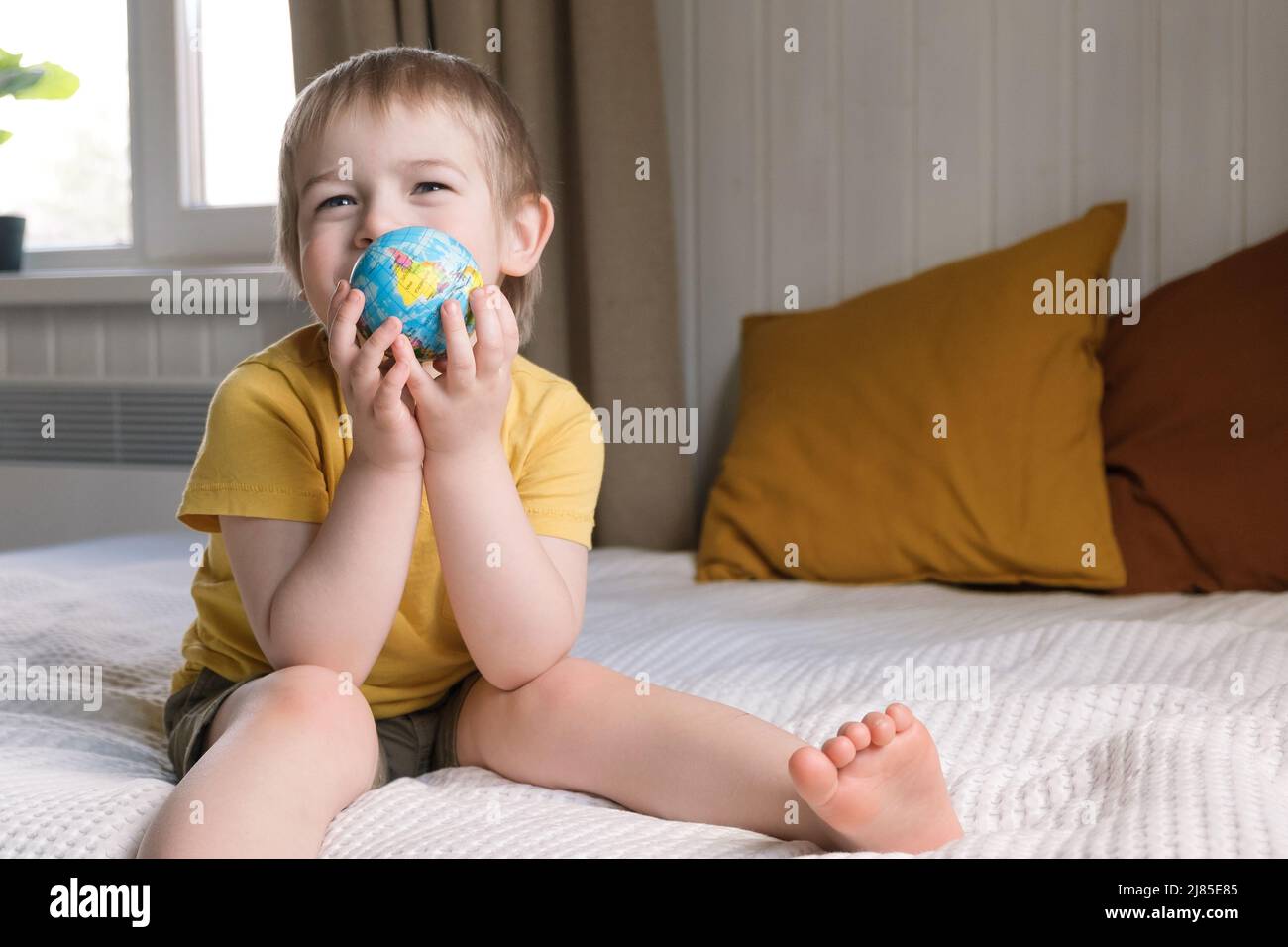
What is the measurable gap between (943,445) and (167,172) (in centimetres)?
168

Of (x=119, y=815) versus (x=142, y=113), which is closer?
(x=119, y=815)

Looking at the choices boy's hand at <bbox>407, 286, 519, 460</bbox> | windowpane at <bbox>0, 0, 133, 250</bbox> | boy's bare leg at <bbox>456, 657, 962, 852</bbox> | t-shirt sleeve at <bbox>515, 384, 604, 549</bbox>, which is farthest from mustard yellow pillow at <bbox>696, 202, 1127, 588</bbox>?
windowpane at <bbox>0, 0, 133, 250</bbox>

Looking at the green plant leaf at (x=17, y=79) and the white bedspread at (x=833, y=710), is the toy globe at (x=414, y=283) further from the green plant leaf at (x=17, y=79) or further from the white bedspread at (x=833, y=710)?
the green plant leaf at (x=17, y=79)

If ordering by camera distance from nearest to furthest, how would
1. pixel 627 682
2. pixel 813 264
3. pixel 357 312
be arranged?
pixel 357 312, pixel 627 682, pixel 813 264

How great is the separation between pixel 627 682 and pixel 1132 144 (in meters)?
1.37

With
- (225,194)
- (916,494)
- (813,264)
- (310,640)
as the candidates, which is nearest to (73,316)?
(225,194)

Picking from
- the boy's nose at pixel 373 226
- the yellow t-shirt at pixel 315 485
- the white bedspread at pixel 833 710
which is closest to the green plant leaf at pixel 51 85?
the white bedspread at pixel 833 710

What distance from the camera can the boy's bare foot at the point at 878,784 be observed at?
0.70m

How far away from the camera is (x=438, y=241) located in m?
0.84

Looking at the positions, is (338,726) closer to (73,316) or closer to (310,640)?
(310,640)

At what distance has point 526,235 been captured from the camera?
1092mm

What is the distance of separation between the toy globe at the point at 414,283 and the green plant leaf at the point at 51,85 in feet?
5.43

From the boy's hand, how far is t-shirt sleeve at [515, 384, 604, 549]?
0.55ft
